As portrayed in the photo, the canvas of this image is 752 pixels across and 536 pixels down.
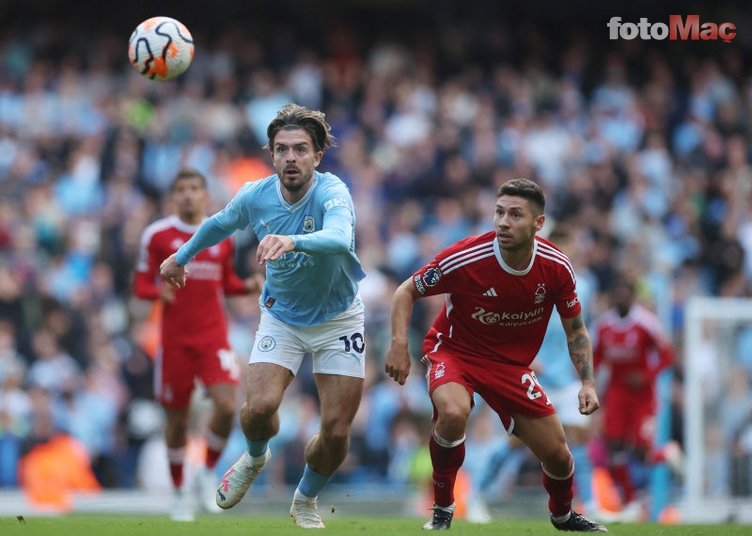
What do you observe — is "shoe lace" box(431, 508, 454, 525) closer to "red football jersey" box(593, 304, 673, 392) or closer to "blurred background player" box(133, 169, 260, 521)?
"blurred background player" box(133, 169, 260, 521)

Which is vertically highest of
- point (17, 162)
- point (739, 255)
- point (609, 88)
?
point (609, 88)

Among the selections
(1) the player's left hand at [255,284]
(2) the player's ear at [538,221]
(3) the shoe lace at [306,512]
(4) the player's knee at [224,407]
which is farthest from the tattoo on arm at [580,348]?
(4) the player's knee at [224,407]

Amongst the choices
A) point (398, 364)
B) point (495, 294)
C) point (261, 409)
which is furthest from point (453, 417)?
point (261, 409)

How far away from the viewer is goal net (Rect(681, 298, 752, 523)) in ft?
51.4

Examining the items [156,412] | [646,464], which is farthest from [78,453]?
[646,464]

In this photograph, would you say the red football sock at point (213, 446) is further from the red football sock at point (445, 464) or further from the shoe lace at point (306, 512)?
the red football sock at point (445, 464)

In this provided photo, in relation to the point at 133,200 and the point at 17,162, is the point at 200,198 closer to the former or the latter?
the point at 133,200

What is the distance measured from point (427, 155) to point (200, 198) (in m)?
9.77

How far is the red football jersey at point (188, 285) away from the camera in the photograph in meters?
12.0

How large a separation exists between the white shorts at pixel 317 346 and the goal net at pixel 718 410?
7.35 m

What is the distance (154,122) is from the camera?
2147cm

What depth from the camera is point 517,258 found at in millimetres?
9148

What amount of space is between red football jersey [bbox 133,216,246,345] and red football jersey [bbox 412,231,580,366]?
3.28 metres

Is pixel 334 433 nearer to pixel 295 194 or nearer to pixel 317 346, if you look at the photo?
pixel 317 346
